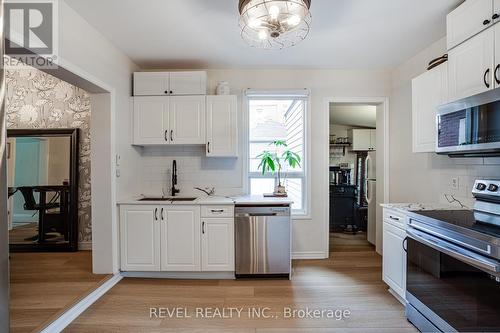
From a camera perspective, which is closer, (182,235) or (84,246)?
(182,235)

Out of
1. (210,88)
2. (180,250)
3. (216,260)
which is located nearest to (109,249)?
(180,250)

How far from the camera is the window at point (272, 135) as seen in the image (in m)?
3.56

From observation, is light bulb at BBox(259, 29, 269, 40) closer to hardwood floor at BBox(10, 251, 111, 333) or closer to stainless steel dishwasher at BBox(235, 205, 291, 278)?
stainless steel dishwasher at BBox(235, 205, 291, 278)

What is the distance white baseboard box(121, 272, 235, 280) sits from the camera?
115 inches

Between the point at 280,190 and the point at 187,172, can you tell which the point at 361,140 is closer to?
the point at 280,190

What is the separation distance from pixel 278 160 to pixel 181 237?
155cm

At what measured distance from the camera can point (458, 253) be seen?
1584 mm

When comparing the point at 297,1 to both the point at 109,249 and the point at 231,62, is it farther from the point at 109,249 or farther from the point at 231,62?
the point at 109,249

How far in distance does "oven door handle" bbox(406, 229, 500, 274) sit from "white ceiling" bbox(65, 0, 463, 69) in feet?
6.23

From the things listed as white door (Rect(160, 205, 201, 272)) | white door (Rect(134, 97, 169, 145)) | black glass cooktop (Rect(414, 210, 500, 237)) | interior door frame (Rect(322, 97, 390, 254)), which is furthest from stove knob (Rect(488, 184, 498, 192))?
white door (Rect(134, 97, 169, 145))

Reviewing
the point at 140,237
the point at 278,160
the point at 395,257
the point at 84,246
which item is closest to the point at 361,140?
the point at 278,160

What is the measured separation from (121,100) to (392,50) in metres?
3.26

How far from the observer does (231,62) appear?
129 inches

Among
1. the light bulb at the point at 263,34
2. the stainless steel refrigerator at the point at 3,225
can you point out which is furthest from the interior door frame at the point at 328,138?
the stainless steel refrigerator at the point at 3,225
